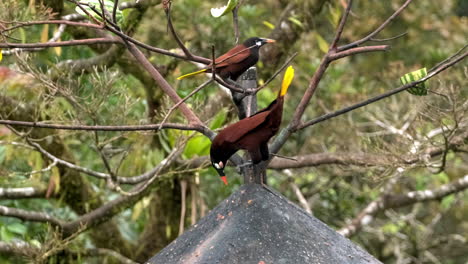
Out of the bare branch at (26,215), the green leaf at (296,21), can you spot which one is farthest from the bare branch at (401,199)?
the bare branch at (26,215)

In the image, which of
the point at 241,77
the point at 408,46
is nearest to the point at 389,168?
the point at 241,77

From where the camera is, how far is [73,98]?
2.51 meters

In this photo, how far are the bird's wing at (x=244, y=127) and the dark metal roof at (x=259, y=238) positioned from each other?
0.16 meters

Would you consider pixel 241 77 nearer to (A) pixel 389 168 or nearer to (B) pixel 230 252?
(B) pixel 230 252

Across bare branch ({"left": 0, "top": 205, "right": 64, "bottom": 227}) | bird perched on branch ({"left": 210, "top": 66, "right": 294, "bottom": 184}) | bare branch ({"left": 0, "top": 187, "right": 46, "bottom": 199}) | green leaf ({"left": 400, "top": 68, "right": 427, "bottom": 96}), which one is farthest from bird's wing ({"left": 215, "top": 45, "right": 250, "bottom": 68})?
bare branch ({"left": 0, "top": 187, "right": 46, "bottom": 199})

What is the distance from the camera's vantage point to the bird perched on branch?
4.68 feet

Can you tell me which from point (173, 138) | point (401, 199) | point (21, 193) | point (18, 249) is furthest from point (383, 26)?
point (401, 199)

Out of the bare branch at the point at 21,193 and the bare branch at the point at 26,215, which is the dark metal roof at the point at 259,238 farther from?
the bare branch at the point at 21,193

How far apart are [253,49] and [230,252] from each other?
1.70 ft

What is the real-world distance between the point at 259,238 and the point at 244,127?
0.75 ft

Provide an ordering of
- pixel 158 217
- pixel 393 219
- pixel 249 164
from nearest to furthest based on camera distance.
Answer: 1. pixel 249 164
2. pixel 158 217
3. pixel 393 219

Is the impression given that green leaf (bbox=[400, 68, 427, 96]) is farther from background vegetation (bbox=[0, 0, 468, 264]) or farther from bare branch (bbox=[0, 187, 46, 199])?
bare branch (bbox=[0, 187, 46, 199])

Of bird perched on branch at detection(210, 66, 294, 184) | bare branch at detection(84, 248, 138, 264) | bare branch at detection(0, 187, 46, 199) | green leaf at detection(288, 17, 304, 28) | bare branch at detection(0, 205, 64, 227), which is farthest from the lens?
green leaf at detection(288, 17, 304, 28)

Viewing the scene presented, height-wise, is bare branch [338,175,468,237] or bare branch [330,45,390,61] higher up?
bare branch [330,45,390,61]
